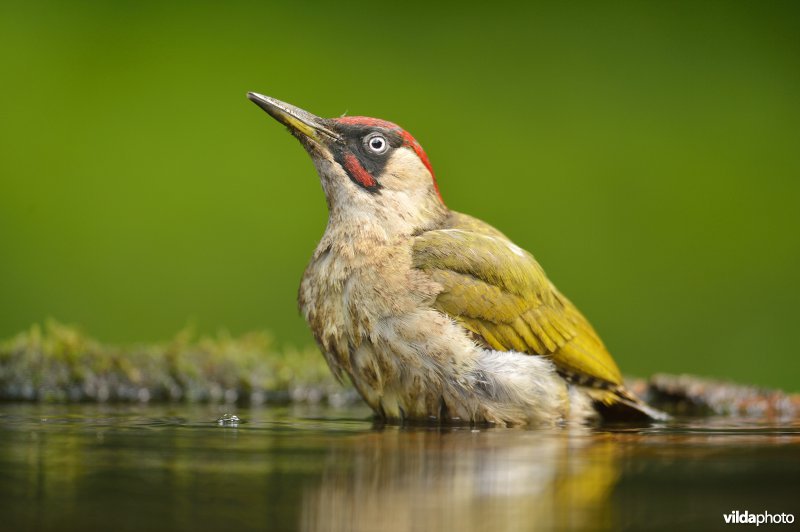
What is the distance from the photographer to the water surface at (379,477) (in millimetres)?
1805

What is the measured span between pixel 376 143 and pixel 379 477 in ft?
7.36

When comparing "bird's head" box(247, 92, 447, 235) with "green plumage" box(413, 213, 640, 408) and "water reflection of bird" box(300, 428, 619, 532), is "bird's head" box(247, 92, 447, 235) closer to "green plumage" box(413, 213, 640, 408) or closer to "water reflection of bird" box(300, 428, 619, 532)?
"green plumage" box(413, 213, 640, 408)

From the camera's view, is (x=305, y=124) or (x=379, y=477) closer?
(x=379, y=477)

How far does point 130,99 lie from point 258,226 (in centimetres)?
132

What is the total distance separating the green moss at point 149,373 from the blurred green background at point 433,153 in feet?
6.50

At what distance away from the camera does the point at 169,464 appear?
2381mm

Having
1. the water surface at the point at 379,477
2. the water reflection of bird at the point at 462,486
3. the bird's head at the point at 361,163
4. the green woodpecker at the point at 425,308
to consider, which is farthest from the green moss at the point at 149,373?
the water reflection of bird at the point at 462,486

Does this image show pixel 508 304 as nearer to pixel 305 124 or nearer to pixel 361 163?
pixel 361 163

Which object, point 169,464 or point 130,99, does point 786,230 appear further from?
point 169,464

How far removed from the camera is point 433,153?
778 cm

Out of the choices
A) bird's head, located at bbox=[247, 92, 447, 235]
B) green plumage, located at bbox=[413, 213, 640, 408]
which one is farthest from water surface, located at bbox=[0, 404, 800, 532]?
bird's head, located at bbox=[247, 92, 447, 235]

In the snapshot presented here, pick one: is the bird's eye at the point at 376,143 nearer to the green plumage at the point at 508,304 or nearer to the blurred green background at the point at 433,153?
the green plumage at the point at 508,304

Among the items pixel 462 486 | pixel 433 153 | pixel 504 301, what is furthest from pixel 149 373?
pixel 433 153

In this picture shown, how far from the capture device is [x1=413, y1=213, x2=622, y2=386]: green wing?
12.8 ft
